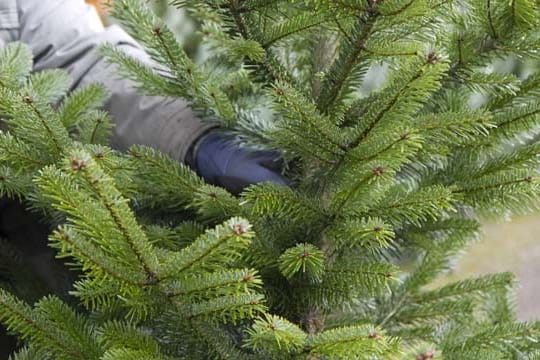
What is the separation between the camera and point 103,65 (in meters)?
1.49

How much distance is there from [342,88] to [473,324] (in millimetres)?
546

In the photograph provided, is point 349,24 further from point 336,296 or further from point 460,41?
point 336,296

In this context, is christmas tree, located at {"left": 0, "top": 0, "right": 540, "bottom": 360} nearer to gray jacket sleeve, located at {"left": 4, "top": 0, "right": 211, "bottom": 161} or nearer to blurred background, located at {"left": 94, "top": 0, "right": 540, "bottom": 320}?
gray jacket sleeve, located at {"left": 4, "top": 0, "right": 211, "bottom": 161}

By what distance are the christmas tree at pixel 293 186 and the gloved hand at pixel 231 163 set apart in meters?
0.04

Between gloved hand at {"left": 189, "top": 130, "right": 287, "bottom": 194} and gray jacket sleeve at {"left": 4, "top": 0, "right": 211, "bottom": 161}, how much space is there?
0.03 meters

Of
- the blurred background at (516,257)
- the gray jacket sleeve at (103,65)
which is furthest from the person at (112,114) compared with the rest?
the blurred background at (516,257)

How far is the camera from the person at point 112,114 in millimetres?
1220

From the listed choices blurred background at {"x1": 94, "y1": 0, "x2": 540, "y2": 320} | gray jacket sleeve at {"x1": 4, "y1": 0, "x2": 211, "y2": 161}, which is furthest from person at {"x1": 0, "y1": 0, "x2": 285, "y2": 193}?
blurred background at {"x1": 94, "y1": 0, "x2": 540, "y2": 320}

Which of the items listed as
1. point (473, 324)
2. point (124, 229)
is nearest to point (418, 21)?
point (124, 229)

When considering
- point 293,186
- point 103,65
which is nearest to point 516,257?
point 103,65

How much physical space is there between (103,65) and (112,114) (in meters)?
0.13

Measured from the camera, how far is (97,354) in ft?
3.10

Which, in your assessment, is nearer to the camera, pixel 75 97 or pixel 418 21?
pixel 418 21

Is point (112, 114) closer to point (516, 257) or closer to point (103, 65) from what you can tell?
point (103, 65)
